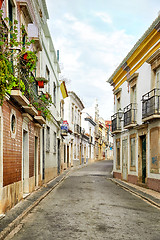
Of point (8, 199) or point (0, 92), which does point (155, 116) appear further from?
point (0, 92)

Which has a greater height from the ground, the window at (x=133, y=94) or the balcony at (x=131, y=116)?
the window at (x=133, y=94)

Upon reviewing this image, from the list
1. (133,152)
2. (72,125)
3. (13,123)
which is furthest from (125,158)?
(72,125)

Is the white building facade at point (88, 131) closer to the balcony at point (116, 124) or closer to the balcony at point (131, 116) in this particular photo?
the balcony at point (116, 124)

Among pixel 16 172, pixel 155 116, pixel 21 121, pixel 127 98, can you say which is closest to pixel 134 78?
pixel 127 98

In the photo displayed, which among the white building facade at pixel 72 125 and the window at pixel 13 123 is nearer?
the window at pixel 13 123

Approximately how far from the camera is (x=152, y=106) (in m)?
13.8

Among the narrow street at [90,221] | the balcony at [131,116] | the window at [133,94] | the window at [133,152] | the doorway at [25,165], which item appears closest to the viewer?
the narrow street at [90,221]

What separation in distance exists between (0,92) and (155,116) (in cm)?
967

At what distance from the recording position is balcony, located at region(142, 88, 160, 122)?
1336cm

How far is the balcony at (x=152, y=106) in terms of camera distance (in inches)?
526

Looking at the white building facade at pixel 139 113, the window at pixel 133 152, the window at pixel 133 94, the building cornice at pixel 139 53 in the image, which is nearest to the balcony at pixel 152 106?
the white building facade at pixel 139 113

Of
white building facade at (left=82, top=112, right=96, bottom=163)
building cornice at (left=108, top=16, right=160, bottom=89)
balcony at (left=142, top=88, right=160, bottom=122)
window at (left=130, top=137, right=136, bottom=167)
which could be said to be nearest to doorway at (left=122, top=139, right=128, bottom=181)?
window at (left=130, top=137, right=136, bottom=167)

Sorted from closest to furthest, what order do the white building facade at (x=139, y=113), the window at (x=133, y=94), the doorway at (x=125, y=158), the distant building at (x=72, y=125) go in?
the white building facade at (x=139, y=113), the window at (x=133, y=94), the doorway at (x=125, y=158), the distant building at (x=72, y=125)

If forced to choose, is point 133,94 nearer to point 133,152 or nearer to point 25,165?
point 133,152
